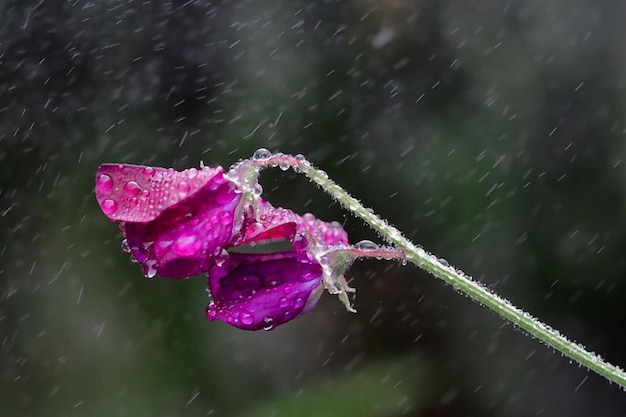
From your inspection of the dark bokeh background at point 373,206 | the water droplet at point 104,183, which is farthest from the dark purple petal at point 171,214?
the dark bokeh background at point 373,206

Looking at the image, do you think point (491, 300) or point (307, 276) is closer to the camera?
point (491, 300)

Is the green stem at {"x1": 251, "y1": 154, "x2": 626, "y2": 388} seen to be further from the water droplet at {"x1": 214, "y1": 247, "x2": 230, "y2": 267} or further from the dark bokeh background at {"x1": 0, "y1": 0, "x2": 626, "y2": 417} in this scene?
the dark bokeh background at {"x1": 0, "y1": 0, "x2": 626, "y2": 417}

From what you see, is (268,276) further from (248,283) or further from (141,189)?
(141,189)

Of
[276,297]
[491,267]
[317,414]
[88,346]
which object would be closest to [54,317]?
[88,346]

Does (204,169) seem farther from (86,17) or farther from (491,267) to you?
(86,17)

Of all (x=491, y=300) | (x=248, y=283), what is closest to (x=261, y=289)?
(x=248, y=283)

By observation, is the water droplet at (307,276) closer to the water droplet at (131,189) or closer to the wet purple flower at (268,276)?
the wet purple flower at (268,276)
